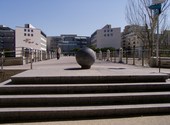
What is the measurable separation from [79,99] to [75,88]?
2.21 ft

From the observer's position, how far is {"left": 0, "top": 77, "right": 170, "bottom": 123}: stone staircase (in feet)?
22.8

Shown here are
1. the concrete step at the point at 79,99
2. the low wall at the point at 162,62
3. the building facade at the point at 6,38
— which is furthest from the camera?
the building facade at the point at 6,38

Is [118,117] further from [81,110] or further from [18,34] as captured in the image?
[18,34]

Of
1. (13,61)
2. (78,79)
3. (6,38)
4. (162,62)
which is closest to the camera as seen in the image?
(78,79)

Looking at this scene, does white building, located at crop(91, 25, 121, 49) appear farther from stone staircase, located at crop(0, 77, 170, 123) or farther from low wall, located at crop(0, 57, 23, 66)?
stone staircase, located at crop(0, 77, 170, 123)

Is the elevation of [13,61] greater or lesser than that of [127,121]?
greater

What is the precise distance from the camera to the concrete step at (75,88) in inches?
320

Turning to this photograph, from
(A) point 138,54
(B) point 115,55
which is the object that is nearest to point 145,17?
(B) point 115,55

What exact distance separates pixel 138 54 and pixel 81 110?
1620 centimetres

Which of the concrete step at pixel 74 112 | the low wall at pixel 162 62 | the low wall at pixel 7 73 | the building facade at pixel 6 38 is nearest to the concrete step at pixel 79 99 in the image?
the concrete step at pixel 74 112

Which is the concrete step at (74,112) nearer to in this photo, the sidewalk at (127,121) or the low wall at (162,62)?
the sidewalk at (127,121)

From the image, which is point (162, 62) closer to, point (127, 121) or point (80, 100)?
point (80, 100)

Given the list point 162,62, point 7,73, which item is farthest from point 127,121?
point 162,62

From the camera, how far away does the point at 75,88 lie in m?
8.22
